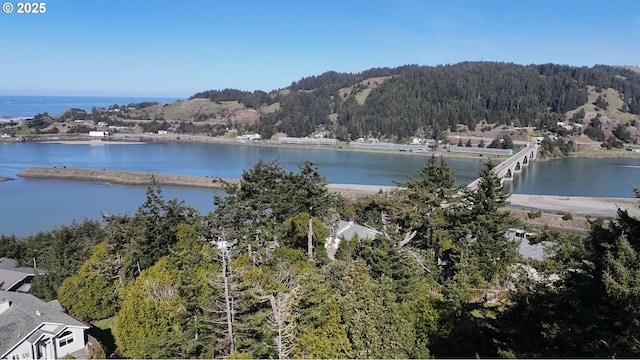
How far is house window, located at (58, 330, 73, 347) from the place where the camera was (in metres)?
5.37

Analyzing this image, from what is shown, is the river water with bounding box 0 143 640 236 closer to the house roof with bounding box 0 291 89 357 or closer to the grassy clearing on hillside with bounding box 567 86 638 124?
the house roof with bounding box 0 291 89 357

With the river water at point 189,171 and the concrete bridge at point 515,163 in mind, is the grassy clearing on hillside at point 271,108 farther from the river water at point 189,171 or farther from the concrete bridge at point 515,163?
the concrete bridge at point 515,163

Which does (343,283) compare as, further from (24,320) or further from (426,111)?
(426,111)

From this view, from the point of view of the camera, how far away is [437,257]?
271 inches

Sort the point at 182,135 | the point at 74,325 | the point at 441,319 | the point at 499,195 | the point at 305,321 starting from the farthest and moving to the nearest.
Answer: the point at 182,135 → the point at 499,195 → the point at 74,325 → the point at 441,319 → the point at 305,321

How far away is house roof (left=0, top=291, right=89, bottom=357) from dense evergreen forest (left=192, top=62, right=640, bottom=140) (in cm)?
3919

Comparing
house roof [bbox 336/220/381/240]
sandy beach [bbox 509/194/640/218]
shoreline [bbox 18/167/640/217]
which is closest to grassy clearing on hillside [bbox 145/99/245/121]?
shoreline [bbox 18/167/640/217]

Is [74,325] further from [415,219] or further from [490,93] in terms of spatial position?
[490,93]

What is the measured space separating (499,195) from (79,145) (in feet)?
139

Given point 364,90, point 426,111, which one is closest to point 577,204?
point 426,111

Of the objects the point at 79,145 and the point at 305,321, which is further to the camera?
the point at 79,145

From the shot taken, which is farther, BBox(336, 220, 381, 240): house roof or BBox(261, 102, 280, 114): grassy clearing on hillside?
BBox(261, 102, 280, 114): grassy clearing on hillside

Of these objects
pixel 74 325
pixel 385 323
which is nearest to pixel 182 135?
pixel 74 325

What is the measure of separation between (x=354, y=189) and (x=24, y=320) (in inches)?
662
